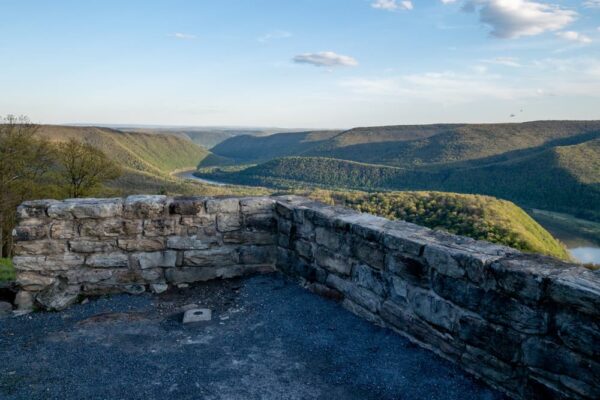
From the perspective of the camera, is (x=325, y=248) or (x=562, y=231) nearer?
(x=325, y=248)

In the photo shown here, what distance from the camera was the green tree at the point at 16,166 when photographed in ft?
68.7

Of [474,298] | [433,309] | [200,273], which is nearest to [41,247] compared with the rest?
[200,273]

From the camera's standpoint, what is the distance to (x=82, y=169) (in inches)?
1019

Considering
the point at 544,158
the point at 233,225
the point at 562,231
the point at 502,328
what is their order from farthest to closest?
1. the point at 544,158
2. the point at 562,231
3. the point at 233,225
4. the point at 502,328

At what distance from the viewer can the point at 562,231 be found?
56938 mm

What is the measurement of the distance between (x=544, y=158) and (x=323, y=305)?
3226 inches

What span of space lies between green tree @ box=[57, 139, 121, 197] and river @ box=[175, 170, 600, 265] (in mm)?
49823

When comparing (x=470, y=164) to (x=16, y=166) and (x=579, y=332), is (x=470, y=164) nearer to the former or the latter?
(x=16, y=166)

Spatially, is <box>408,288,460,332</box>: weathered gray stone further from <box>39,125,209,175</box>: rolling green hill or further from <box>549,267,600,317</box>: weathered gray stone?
<box>39,125,209,175</box>: rolling green hill

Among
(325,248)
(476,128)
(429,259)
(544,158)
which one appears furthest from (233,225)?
(476,128)

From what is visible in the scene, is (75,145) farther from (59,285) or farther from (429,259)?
(429,259)

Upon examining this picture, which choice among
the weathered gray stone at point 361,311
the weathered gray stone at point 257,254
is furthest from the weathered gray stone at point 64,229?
the weathered gray stone at point 361,311

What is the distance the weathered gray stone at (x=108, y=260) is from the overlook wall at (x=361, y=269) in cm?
1

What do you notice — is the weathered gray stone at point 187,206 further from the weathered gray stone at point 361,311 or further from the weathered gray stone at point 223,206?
the weathered gray stone at point 361,311
